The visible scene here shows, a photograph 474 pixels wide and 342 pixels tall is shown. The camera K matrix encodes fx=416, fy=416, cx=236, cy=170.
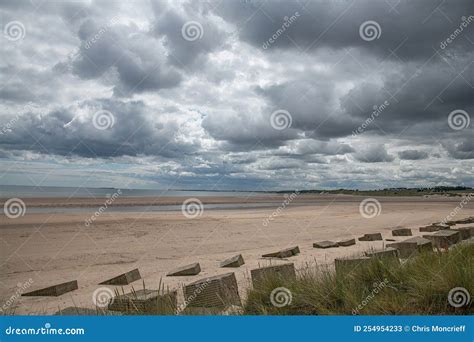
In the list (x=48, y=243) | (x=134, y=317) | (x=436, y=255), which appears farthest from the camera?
(x=48, y=243)

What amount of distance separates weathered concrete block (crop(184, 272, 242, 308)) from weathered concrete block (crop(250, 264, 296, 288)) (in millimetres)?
350

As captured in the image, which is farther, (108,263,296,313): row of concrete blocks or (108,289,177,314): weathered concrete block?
(108,263,296,313): row of concrete blocks

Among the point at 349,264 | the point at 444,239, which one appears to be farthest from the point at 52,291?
the point at 444,239

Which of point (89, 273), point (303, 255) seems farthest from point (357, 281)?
point (89, 273)

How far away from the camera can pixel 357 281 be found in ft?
17.5

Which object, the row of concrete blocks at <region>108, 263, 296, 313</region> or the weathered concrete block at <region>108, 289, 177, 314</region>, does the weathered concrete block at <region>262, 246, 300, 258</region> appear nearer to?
the row of concrete blocks at <region>108, 263, 296, 313</region>

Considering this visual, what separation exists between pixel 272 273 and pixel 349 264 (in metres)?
1.21

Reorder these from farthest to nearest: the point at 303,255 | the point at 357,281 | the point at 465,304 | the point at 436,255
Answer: the point at 303,255 → the point at 436,255 → the point at 357,281 → the point at 465,304

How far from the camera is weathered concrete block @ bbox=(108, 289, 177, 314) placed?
4643 millimetres

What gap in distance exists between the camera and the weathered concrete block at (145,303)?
15.2 feet

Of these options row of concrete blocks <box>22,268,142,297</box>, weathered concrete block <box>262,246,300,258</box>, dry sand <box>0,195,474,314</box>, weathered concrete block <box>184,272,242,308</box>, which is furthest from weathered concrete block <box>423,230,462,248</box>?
row of concrete blocks <box>22,268,142,297</box>

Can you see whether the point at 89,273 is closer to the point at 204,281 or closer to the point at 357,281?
the point at 204,281

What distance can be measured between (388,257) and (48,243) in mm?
11616

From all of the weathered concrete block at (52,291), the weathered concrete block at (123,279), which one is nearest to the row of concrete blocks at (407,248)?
the weathered concrete block at (123,279)
